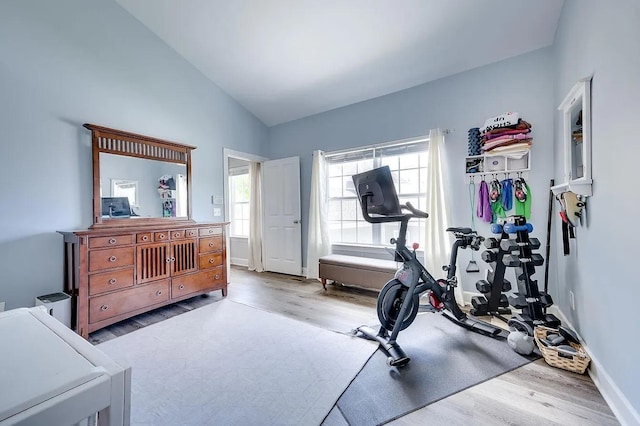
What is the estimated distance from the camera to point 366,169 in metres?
4.04

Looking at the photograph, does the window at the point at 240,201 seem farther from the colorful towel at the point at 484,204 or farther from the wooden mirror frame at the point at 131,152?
the colorful towel at the point at 484,204

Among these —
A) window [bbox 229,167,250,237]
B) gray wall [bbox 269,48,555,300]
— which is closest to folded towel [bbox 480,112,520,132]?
gray wall [bbox 269,48,555,300]

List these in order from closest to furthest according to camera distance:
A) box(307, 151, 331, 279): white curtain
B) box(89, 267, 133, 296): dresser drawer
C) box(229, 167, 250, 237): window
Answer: box(89, 267, 133, 296): dresser drawer, box(307, 151, 331, 279): white curtain, box(229, 167, 250, 237): window

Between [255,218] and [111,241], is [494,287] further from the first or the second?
[255,218]

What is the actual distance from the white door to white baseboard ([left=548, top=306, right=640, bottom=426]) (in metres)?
3.51

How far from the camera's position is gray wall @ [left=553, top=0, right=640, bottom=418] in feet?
4.59

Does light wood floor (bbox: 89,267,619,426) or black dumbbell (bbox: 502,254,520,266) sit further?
black dumbbell (bbox: 502,254,520,266)

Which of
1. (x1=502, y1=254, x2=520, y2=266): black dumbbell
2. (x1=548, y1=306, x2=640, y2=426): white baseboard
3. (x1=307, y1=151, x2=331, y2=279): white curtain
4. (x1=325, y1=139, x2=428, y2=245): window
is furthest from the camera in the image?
(x1=307, y1=151, x2=331, y2=279): white curtain

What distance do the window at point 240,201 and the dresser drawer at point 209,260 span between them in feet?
6.84

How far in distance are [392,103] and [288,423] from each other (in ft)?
12.0

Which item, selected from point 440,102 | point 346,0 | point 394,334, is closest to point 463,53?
point 440,102

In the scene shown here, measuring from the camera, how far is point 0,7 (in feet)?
7.64

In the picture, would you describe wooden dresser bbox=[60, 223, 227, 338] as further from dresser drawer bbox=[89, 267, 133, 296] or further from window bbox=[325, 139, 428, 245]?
window bbox=[325, 139, 428, 245]

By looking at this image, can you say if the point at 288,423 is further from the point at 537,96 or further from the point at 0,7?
the point at 0,7
